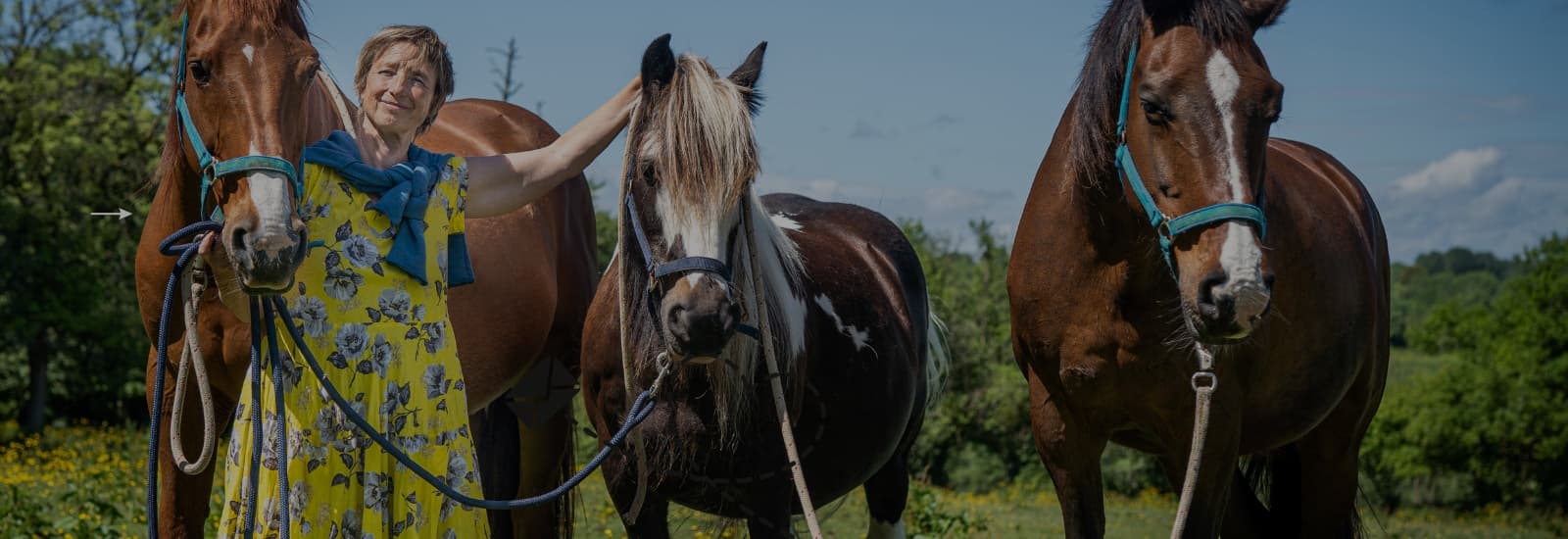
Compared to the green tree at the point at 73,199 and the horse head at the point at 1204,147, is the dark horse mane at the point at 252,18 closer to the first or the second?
the horse head at the point at 1204,147

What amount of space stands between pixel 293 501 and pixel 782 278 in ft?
4.72

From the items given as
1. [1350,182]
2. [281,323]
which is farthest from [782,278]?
[1350,182]

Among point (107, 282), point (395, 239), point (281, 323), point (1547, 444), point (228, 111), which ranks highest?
point (107, 282)

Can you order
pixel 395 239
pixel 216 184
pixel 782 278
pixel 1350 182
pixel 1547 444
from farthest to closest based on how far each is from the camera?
pixel 1547 444, pixel 1350 182, pixel 782 278, pixel 395 239, pixel 216 184

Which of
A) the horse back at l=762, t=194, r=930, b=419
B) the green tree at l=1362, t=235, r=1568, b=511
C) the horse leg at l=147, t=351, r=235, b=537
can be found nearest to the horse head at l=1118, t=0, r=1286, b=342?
the horse back at l=762, t=194, r=930, b=419

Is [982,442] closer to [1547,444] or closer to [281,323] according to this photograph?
[1547,444]

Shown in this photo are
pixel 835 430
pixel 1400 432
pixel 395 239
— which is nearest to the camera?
pixel 395 239

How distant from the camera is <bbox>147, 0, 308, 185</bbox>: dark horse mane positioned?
2.61m

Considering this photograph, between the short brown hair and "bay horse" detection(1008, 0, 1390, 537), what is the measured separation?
1.67 meters

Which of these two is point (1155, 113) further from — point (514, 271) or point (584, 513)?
point (584, 513)

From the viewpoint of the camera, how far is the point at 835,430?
3715mm

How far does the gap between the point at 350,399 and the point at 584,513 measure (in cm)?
208

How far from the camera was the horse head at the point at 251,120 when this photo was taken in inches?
90.7

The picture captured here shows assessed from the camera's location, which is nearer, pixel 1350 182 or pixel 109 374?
pixel 1350 182
